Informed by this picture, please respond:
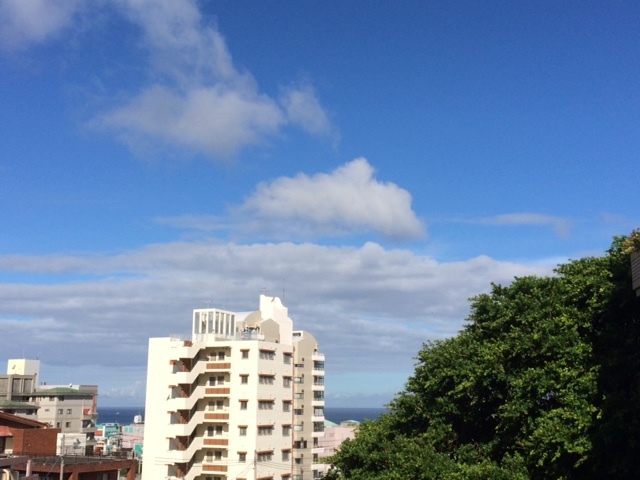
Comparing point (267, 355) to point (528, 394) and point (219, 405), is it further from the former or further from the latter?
point (528, 394)

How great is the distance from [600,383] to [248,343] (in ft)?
170

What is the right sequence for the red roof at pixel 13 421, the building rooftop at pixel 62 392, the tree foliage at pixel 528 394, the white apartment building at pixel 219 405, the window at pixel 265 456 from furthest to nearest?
the building rooftop at pixel 62 392, the window at pixel 265 456, the white apartment building at pixel 219 405, the red roof at pixel 13 421, the tree foliage at pixel 528 394

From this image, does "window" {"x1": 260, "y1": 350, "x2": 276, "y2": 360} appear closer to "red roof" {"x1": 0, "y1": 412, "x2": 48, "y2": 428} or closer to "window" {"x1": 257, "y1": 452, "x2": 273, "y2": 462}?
"window" {"x1": 257, "y1": 452, "x2": 273, "y2": 462}

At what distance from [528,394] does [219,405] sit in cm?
5035

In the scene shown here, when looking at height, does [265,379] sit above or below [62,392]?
above

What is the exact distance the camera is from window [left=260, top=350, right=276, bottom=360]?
2938 inches

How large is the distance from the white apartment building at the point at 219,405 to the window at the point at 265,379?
11 centimetres

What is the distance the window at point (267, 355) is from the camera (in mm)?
74625

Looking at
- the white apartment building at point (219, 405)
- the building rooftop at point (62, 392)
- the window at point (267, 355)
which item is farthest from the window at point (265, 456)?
the building rooftop at point (62, 392)

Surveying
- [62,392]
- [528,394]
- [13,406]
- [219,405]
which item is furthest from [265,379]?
[62,392]

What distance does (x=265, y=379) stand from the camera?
7488 cm

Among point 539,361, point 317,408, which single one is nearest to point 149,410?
point 317,408

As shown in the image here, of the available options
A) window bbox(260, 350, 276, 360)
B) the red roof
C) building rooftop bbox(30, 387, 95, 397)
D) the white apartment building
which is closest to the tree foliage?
the red roof

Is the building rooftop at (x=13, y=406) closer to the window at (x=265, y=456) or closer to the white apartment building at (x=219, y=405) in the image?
the white apartment building at (x=219, y=405)
